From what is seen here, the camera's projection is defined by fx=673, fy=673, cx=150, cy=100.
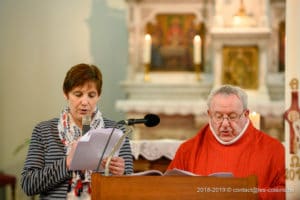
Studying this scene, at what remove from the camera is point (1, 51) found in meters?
6.90

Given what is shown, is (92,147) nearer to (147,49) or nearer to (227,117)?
(227,117)

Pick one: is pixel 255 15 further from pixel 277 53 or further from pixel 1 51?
pixel 1 51

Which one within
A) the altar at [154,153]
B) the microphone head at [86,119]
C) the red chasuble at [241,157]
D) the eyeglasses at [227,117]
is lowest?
the altar at [154,153]

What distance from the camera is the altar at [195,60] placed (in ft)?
20.6

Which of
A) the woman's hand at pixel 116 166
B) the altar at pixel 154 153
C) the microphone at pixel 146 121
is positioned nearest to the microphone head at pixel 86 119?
the woman's hand at pixel 116 166

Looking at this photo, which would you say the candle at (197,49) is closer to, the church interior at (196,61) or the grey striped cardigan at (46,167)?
the church interior at (196,61)

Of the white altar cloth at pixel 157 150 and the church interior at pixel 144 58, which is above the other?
the church interior at pixel 144 58

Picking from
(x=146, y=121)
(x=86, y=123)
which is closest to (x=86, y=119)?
(x=86, y=123)

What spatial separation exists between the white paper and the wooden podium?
Result: 0.21m

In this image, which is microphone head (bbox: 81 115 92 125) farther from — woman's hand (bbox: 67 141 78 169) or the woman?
woman's hand (bbox: 67 141 78 169)

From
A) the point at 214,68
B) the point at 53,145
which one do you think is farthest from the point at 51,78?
the point at 53,145

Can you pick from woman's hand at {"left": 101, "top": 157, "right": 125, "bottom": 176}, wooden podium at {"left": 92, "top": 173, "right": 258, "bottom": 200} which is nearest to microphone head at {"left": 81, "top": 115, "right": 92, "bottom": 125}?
woman's hand at {"left": 101, "top": 157, "right": 125, "bottom": 176}

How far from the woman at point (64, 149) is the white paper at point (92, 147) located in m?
0.09

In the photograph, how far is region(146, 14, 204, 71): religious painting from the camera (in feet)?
22.0
